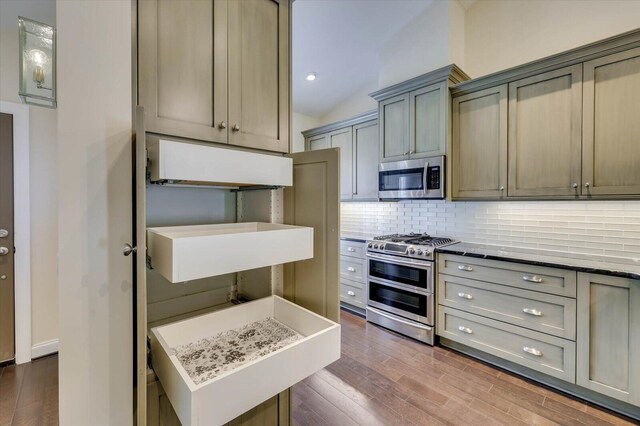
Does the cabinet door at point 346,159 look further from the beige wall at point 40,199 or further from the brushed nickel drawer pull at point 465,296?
the beige wall at point 40,199

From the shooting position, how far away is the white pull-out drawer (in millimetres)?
942

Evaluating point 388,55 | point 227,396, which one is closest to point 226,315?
point 227,396

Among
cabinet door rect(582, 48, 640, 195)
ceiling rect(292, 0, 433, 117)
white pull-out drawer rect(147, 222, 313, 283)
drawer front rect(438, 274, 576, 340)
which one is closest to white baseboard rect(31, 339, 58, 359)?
white pull-out drawer rect(147, 222, 313, 283)

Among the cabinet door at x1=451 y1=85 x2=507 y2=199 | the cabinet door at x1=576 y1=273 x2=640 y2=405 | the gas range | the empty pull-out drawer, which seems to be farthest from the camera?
the gas range

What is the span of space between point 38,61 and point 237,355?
4.81ft

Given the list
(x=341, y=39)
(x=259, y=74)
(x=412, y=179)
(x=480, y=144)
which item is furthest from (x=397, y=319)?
(x=341, y=39)

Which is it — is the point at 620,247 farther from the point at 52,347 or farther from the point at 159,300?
the point at 52,347

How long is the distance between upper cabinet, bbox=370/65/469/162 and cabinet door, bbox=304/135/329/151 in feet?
3.67

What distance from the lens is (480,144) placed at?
2758 millimetres

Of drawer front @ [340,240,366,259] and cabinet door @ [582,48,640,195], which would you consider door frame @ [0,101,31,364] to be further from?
cabinet door @ [582,48,640,195]

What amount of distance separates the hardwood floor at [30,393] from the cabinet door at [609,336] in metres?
3.53

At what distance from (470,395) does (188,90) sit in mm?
2619

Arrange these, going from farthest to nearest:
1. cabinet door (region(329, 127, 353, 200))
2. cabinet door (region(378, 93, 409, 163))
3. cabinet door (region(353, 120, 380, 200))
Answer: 1. cabinet door (region(329, 127, 353, 200))
2. cabinet door (region(353, 120, 380, 200))
3. cabinet door (region(378, 93, 409, 163))

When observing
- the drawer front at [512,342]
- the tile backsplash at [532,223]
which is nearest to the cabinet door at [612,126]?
the tile backsplash at [532,223]
